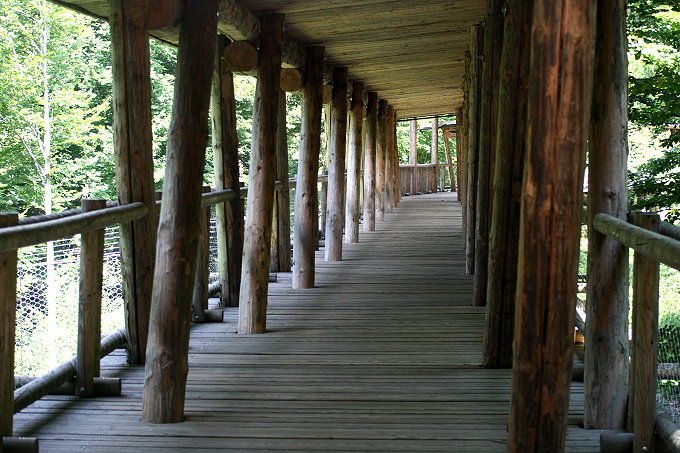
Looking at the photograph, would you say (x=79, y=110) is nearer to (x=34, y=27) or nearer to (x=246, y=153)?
(x=34, y=27)

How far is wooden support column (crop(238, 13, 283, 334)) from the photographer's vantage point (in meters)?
6.21

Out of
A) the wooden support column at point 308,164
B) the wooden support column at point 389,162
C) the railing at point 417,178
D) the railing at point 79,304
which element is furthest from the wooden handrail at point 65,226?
the railing at point 417,178

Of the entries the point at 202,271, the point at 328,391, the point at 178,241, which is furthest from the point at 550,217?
the point at 202,271

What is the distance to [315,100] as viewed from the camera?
8.04 metres

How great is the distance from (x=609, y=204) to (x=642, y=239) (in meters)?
0.68

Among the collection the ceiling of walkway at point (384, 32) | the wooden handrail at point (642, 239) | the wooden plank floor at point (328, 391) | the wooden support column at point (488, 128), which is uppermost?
the ceiling of walkway at point (384, 32)

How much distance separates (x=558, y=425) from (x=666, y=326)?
9.87 meters

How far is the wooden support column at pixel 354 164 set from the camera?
11.9 meters

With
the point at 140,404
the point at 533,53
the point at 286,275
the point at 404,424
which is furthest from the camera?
the point at 286,275

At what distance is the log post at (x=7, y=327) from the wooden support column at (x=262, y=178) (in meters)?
2.84

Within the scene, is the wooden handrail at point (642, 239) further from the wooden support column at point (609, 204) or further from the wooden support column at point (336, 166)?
the wooden support column at point (336, 166)

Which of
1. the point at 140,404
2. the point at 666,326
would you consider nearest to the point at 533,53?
the point at 140,404

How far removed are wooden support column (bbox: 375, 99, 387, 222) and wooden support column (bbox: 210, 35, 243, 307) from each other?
9.15m

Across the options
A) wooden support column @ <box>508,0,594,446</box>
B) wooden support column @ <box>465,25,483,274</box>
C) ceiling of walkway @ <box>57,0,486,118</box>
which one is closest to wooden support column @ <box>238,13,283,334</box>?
ceiling of walkway @ <box>57,0,486,118</box>
